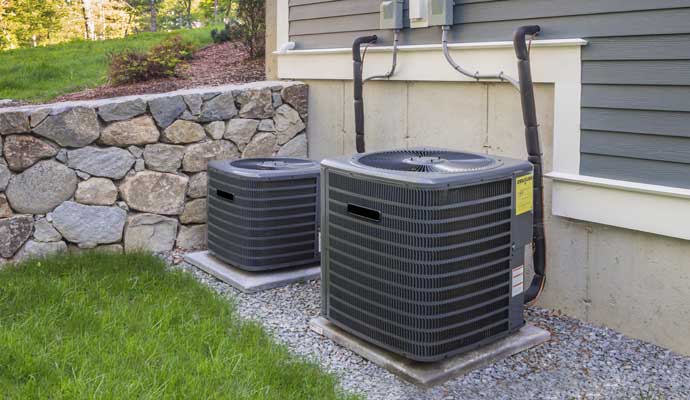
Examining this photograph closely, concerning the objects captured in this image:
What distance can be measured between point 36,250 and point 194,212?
39.2 inches

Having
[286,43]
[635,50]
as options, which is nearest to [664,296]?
[635,50]

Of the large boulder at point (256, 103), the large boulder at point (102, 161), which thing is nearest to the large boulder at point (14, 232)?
the large boulder at point (102, 161)

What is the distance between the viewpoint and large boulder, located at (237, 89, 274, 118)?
15.2 ft

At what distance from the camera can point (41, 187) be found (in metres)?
3.98

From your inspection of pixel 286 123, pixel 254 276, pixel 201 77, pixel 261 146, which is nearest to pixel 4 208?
pixel 254 276

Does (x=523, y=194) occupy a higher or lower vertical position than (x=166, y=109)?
lower

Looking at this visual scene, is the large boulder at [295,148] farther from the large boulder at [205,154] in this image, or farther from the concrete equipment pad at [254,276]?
the concrete equipment pad at [254,276]

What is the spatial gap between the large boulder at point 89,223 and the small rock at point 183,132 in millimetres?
558

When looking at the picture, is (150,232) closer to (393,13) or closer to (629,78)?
(393,13)

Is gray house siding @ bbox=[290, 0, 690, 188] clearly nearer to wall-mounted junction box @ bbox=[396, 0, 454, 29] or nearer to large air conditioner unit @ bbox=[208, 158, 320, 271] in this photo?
wall-mounted junction box @ bbox=[396, 0, 454, 29]

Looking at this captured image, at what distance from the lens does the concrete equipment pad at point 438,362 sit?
267 cm

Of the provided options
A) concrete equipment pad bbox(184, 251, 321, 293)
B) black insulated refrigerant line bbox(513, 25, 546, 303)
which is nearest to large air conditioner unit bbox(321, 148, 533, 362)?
black insulated refrigerant line bbox(513, 25, 546, 303)

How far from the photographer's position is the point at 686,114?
108 inches

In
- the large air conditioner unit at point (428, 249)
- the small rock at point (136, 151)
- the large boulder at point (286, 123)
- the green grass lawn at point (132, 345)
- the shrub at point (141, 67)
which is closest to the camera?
the green grass lawn at point (132, 345)
